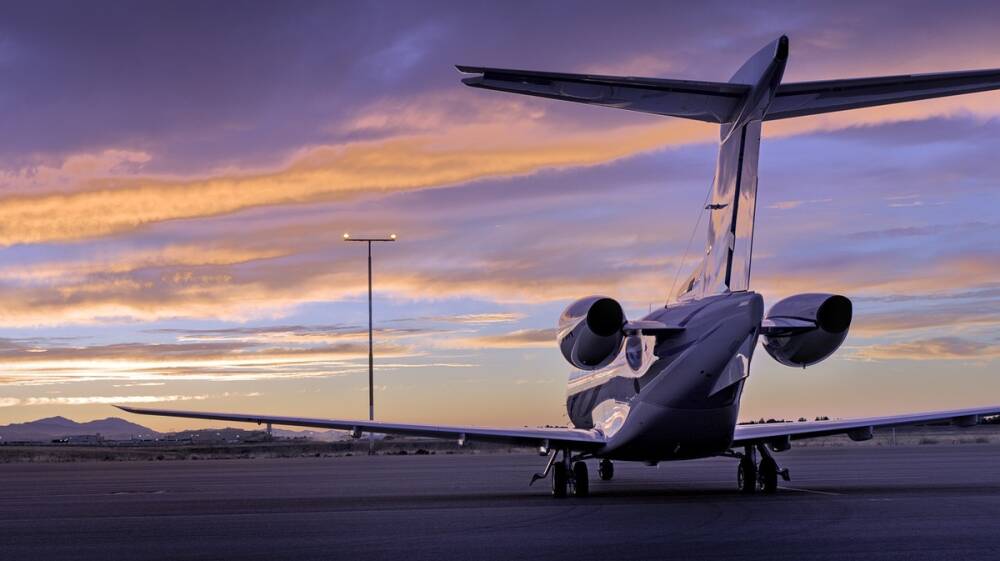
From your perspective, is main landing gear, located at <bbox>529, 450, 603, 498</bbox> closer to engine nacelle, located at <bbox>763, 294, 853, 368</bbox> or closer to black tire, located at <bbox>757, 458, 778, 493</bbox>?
black tire, located at <bbox>757, 458, 778, 493</bbox>

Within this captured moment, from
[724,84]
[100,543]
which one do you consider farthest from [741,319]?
[100,543]

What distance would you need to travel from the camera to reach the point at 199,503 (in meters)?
20.6

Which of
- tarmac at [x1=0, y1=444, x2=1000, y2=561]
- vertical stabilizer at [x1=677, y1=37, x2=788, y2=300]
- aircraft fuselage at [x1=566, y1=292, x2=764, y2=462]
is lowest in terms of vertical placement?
tarmac at [x1=0, y1=444, x2=1000, y2=561]

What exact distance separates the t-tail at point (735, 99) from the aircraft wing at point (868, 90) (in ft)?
0.04

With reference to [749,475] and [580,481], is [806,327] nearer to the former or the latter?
[749,475]

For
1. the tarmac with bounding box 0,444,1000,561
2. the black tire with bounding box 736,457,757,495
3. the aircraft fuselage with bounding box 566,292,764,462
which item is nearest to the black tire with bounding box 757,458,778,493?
the black tire with bounding box 736,457,757,495

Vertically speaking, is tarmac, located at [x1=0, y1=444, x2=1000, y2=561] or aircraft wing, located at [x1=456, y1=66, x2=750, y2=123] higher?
aircraft wing, located at [x1=456, y1=66, x2=750, y2=123]

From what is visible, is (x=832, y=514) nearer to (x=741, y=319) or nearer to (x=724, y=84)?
(x=741, y=319)

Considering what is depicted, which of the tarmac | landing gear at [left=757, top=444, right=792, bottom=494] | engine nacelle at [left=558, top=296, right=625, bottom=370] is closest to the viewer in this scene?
the tarmac

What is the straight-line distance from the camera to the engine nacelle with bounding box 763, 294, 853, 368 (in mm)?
18141

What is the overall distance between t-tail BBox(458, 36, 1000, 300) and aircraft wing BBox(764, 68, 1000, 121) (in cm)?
1

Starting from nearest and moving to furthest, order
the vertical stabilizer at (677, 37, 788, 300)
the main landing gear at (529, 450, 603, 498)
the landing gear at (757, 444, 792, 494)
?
the vertical stabilizer at (677, 37, 788, 300) < the landing gear at (757, 444, 792, 494) < the main landing gear at (529, 450, 603, 498)

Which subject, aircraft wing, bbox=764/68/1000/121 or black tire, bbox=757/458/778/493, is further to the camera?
black tire, bbox=757/458/778/493

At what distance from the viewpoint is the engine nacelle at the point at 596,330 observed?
61.8 feet
